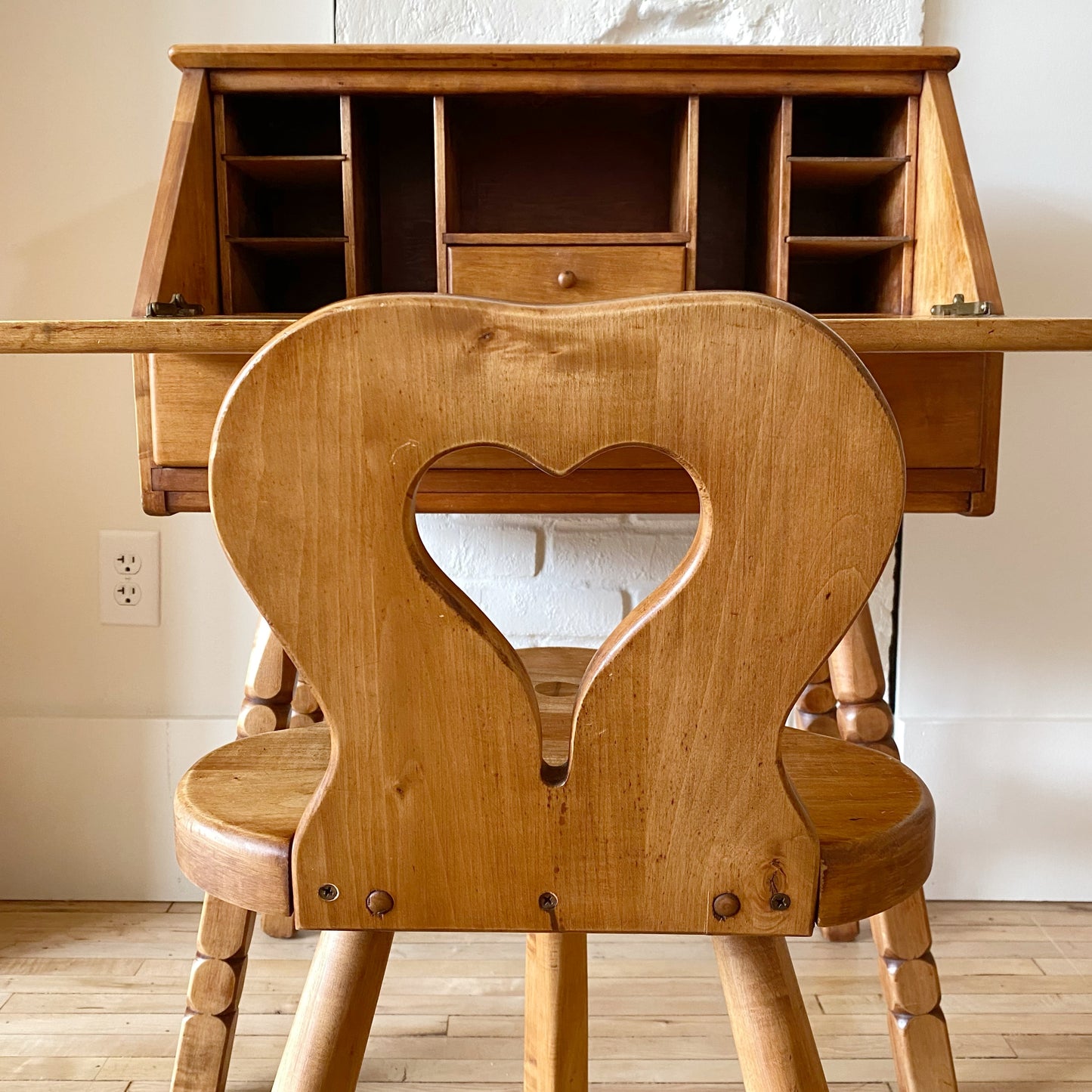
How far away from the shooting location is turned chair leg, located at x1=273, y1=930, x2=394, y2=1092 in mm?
603

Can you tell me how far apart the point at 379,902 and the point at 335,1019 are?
0.59 feet

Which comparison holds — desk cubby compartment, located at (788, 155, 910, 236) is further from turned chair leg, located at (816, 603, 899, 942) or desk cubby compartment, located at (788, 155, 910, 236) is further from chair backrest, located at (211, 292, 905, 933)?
chair backrest, located at (211, 292, 905, 933)

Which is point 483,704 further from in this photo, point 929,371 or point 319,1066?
point 929,371

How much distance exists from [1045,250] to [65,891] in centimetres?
161

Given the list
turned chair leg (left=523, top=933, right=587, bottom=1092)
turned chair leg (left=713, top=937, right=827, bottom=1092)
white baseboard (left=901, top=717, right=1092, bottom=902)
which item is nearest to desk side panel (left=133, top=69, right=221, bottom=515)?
turned chair leg (left=523, top=933, right=587, bottom=1092)

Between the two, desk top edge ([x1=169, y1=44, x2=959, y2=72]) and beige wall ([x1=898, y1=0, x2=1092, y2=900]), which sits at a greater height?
desk top edge ([x1=169, y1=44, x2=959, y2=72])

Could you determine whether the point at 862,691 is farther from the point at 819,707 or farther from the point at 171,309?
the point at 171,309

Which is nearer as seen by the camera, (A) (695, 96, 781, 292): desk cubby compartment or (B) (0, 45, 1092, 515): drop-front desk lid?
(B) (0, 45, 1092, 515): drop-front desk lid

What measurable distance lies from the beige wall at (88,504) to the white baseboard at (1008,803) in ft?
3.27

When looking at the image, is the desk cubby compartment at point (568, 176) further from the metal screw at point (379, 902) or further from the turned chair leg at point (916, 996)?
the metal screw at point (379, 902)

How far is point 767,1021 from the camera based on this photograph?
581 millimetres

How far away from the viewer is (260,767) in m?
0.62

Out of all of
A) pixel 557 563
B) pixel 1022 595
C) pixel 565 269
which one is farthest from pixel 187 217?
pixel 1022 595

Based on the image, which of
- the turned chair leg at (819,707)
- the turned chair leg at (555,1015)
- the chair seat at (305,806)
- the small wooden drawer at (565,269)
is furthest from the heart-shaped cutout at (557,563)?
the chair seat at (305,806)
